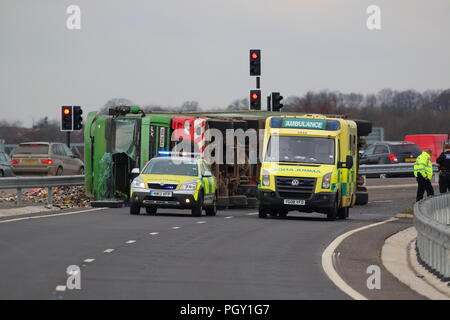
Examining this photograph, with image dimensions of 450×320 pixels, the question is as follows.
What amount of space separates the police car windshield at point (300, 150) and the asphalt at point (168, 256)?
5.11 feet

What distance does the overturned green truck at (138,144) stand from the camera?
3528 cm

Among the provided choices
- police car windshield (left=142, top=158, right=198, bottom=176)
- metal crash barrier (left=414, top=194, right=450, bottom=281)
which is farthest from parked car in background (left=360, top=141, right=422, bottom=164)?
metal crash barrier (left=414, top=194, right=450, bottom=281)

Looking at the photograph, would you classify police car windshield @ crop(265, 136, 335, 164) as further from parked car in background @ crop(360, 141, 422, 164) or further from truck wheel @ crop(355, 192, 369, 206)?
parked car in background @ crop(360, 141, 422, 164)

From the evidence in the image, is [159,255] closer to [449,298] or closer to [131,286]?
[131,286]

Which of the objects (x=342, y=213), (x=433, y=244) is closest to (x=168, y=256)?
(x=433, y=244)

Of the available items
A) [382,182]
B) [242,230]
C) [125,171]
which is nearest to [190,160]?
[125,171]

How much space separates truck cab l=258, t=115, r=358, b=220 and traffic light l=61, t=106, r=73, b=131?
18.6 meters

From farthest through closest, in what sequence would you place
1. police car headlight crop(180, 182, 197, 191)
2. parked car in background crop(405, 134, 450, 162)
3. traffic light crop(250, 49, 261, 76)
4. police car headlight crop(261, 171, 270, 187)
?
parked car in background crop(405, 134, 450, 162)
traffic light crop(250, 49, 261, 76)
police car headlight crop(261, 171, 270, 187)
police car headlight crop(180, 182, 197, 191)

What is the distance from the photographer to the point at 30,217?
28297mm

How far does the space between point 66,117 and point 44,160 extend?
6.42 feet

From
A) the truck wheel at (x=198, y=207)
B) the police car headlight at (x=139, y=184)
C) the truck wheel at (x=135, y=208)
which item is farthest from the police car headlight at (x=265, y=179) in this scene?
the truck wheel at (x=135, y=208)

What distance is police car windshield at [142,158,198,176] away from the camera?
3097cm

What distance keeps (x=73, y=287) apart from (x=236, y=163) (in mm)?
23273

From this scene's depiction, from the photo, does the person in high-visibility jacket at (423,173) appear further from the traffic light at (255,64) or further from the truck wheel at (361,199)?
the traffic light at (255,64)
